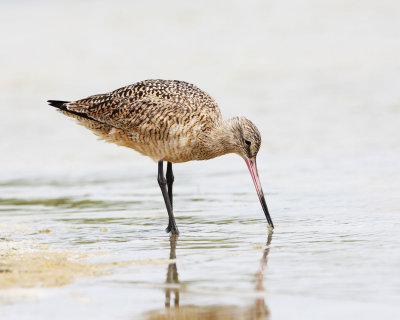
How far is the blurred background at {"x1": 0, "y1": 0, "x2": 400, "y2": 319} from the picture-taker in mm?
5383

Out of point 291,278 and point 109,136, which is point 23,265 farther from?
point 109,136

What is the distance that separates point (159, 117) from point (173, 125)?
0.46ft

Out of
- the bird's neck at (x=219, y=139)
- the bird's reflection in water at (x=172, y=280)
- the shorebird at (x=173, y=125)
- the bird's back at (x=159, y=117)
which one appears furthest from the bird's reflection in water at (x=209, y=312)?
the bird's neck at (x=219, y=139)

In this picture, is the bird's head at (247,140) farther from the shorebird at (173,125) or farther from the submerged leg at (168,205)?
the submerged leg at (168,205)

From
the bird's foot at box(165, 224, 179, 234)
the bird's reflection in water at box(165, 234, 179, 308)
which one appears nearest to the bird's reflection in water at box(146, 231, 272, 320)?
the bird's reflection in water at box(165, 234, 179, 308)

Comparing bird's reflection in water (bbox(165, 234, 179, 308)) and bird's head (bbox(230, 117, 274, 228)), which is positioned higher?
bird's head (bbox(230, 117, 274, 228))

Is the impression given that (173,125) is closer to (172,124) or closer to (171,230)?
(172,124)

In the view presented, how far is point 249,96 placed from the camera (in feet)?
45.6

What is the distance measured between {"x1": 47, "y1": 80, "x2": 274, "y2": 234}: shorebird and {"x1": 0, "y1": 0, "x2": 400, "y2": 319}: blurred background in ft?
1.84

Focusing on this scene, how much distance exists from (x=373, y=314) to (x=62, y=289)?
5.78ft

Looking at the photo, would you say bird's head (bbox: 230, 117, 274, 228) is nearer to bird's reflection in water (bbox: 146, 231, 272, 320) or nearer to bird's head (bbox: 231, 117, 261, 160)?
bird's head (bbox: 231, 117, 261, 160)

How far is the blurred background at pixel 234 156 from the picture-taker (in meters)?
5.38

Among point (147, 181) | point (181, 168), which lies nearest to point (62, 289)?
point (147, 181)

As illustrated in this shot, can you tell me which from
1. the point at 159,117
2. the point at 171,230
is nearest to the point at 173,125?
the point at 159,117
